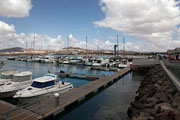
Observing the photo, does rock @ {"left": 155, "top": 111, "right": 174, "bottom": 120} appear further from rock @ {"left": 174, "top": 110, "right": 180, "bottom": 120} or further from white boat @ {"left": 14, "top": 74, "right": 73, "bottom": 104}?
white boat @ {"left": 14, "top": 74, "right": 73, "bottom": 104}

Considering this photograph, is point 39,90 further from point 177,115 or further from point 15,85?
point 177,115

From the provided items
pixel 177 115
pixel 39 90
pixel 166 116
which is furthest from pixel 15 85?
pixel 177 115

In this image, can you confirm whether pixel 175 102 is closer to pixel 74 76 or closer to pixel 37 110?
pixel 37 110

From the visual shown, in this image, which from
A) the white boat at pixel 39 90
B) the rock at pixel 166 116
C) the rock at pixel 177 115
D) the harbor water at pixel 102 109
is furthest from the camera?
the white boat at pixel 39 90

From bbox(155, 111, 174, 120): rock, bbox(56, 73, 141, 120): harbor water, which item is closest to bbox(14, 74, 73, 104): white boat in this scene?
bbox(56, 73, 141, 120): harbor water

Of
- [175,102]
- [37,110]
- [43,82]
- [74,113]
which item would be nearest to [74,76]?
[43,82]

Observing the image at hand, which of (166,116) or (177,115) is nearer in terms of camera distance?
(177,115)

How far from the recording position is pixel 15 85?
1706cm

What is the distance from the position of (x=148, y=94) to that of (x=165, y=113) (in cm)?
617

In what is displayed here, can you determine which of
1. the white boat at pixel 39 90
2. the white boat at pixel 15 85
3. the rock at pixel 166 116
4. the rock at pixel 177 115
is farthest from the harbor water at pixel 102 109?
the white boat at pixel 15 85

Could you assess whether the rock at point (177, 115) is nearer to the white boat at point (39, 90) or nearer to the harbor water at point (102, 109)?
the harbor water at point (102, 109)

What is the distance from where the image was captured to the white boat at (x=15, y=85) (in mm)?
15867

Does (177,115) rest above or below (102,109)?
above

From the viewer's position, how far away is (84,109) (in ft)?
45.0
